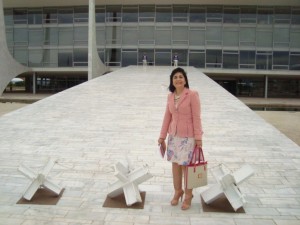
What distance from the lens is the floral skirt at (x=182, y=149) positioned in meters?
4.44

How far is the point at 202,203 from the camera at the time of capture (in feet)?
15.9

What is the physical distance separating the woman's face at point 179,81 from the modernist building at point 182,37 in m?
26.3

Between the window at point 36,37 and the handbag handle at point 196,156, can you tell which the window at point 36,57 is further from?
the handbag handle at point 196,156

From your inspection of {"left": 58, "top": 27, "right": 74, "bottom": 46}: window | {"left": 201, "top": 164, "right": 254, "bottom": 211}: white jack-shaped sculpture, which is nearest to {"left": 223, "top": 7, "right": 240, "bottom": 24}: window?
{"left": 58, "top": 27, "right": 74, "bottom": 46}: window

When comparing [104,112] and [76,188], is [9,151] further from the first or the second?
[104,112]

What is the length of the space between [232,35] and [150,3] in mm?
7415

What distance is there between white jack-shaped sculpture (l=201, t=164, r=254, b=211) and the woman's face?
49.3 inches

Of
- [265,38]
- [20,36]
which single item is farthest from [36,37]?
[265,38]

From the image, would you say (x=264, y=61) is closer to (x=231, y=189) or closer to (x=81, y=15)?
(x=81, y=15)

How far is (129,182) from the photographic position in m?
4.77

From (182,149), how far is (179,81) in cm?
83

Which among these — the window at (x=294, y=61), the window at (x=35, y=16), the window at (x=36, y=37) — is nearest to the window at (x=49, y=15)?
the window at (x=35, y=16)

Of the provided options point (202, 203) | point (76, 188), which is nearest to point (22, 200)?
point (76, 188)

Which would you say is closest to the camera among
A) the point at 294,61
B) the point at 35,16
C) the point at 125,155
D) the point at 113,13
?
the point at 125,155
